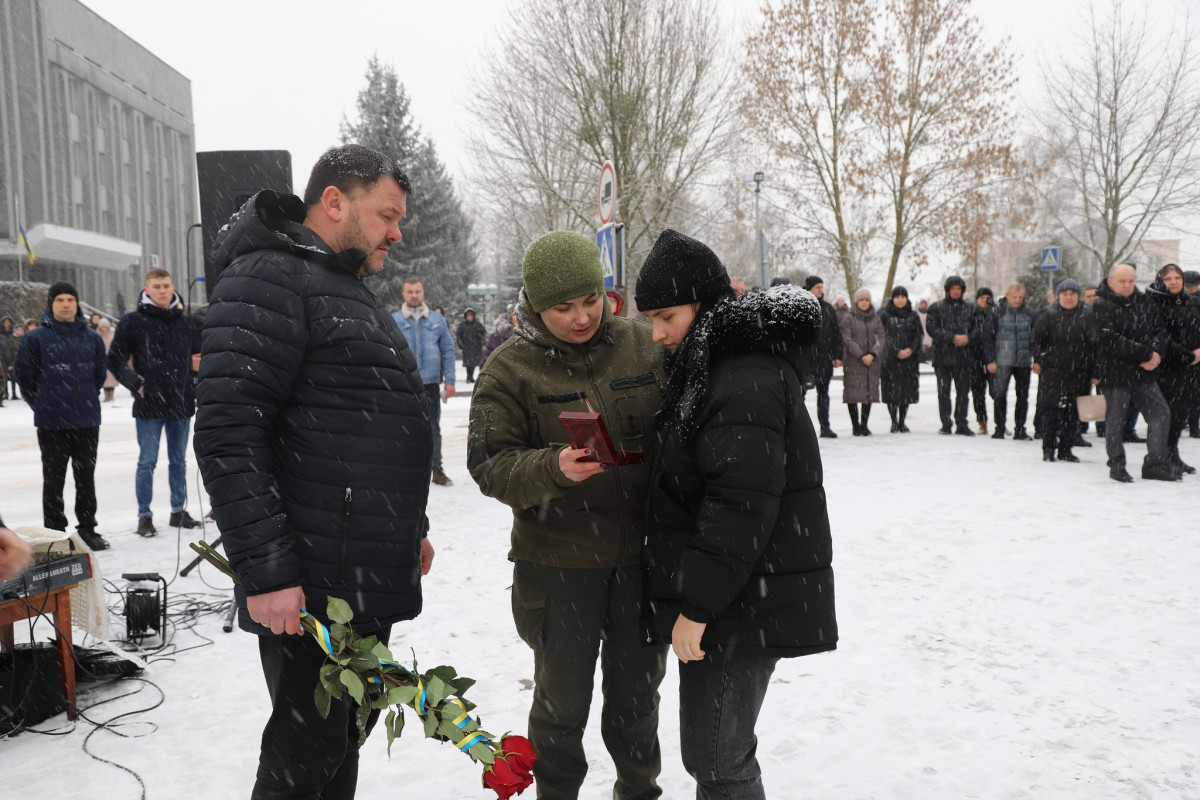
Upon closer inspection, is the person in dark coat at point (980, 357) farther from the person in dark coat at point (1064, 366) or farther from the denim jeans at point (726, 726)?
the denim jeans at point (726, 726)

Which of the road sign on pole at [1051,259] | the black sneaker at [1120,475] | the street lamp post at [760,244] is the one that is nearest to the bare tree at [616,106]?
the street lamp post at [760,244]

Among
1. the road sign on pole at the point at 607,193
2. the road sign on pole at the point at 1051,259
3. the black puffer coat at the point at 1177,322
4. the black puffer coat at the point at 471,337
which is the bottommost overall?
the black puffer coat at the point at 1177,322

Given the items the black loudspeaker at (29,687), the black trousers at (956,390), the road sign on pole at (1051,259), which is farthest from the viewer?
the road sign on pole at (1051,259)

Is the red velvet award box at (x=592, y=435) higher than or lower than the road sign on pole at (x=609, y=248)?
lower

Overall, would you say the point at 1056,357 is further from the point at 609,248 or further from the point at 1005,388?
the point at 609,248

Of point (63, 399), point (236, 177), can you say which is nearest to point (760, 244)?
point (236, 177)

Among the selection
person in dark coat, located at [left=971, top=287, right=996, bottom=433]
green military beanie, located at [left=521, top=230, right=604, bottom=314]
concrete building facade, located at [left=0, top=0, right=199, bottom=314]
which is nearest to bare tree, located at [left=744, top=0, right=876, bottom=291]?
person in dark coat, located at [left=971, top=287, right=996, bottom=433]

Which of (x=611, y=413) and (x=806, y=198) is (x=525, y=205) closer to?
(x=806, y=198)

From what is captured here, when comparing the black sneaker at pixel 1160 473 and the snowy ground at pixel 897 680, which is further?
the black sneaker at pixel 1160 473

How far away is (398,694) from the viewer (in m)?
2.04

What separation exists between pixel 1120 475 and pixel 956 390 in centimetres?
362

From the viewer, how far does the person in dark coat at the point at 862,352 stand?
1152cm

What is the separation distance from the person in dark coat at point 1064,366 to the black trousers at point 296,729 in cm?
883

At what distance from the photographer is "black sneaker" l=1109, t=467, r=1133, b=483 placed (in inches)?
317
